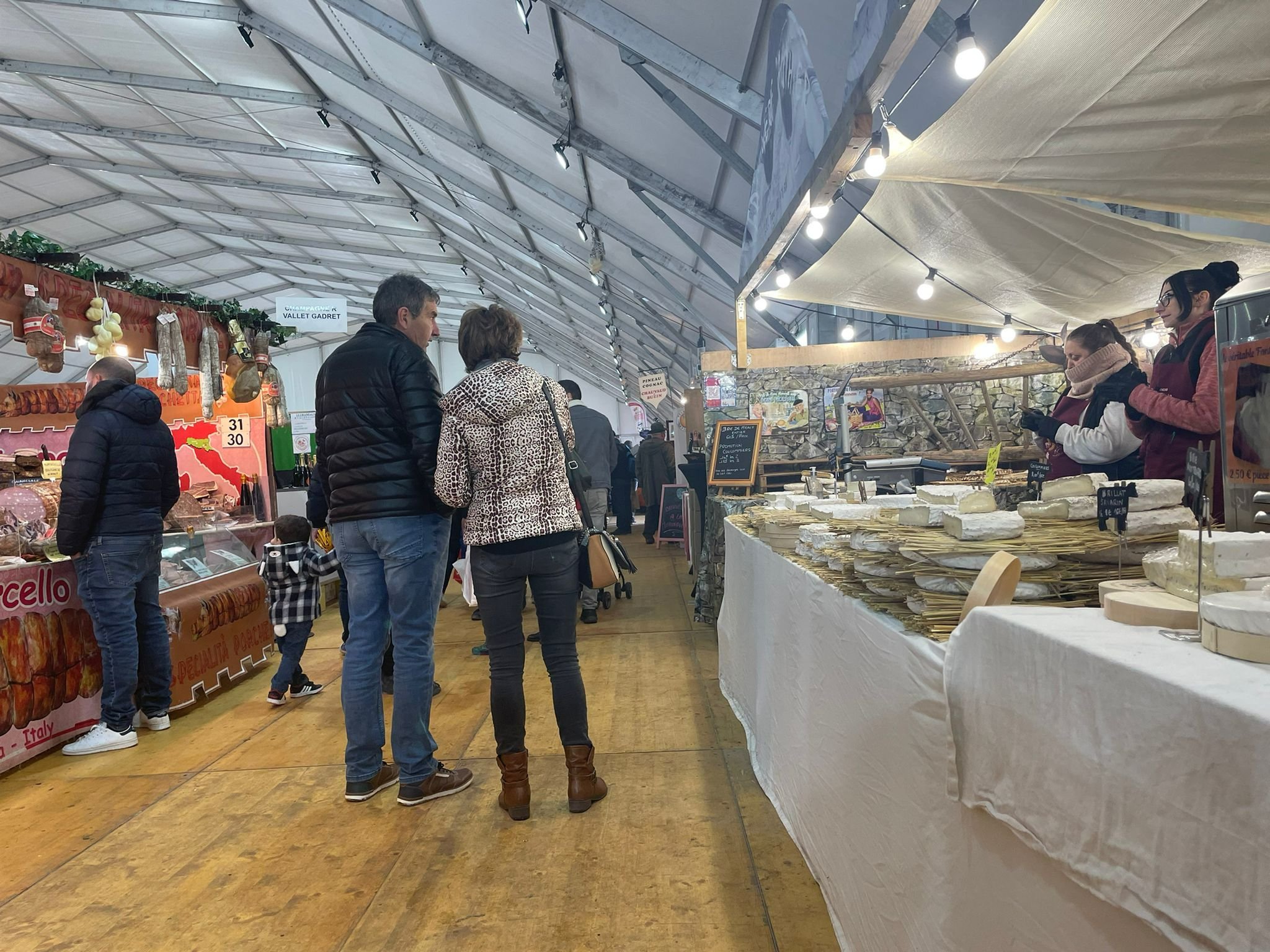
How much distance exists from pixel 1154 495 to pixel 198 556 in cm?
471

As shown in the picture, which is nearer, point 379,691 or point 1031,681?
point 1031,681

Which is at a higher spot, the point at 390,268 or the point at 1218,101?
the point at 390,268

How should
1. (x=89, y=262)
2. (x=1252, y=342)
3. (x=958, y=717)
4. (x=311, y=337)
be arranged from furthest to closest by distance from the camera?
(x=311, y=337) < (x=89, y=262) < (x=1252, y=342) < (x=958, y=717)

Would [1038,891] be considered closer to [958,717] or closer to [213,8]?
[958,717]

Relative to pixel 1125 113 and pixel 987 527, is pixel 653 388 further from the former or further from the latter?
pixel 987 527

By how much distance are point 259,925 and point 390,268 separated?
1685 cm

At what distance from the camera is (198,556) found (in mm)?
4598

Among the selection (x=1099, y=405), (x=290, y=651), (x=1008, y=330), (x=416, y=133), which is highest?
(x=416, y=133)

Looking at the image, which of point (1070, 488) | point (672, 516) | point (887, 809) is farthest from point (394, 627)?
point (672, 516)

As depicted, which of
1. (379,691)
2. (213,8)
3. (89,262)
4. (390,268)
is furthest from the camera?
(390,268)

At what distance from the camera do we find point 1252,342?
1.32 meters

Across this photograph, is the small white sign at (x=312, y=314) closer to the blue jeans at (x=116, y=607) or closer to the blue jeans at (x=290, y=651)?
the blue jeans at (x=290, y=651)

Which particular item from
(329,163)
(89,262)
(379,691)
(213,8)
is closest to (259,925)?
(379,691)

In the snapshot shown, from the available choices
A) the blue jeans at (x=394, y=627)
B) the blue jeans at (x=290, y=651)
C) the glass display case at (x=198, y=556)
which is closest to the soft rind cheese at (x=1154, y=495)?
the blue jeans at (x=394, y=627)
